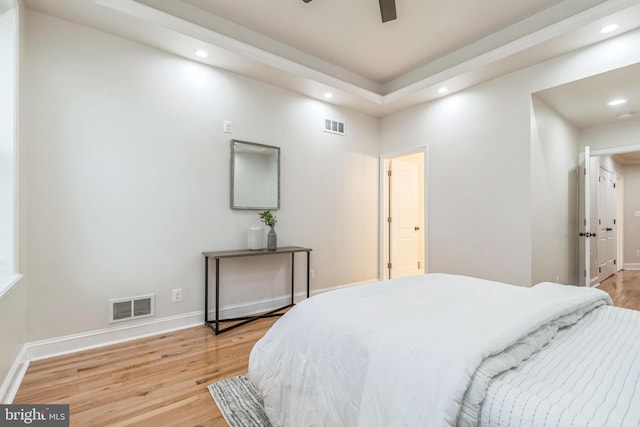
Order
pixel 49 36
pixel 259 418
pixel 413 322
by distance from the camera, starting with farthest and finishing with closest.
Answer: pixel 49 36 < pixel 259 418 < pixel 413 322

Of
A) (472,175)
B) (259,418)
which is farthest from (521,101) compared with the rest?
(259,418)

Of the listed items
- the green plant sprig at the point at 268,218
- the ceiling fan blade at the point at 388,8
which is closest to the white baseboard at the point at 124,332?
the green plant sprig at the point at 268,218

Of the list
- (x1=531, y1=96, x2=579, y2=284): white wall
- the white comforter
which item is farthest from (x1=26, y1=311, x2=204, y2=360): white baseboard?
(x1=531, y1=96, x2=579, y2=284): white wall

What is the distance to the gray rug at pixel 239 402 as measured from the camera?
61.8 inches

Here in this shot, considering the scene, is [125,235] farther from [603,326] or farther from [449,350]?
[603,326]

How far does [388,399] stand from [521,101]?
3311 mm

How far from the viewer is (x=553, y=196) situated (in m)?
3.46

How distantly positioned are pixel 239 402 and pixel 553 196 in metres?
3.81

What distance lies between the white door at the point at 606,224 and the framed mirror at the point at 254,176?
4.61m

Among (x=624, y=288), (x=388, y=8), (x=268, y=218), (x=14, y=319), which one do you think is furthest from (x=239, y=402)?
(x=624, y=288)

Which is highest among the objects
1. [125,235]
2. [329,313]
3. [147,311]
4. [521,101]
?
[521,101]

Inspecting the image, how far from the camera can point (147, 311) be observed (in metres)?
2.70

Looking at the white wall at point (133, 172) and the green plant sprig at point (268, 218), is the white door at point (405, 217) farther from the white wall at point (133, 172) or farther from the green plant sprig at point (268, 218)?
the green plant sprig at point (268, 218)

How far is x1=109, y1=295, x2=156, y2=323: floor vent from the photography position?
254cm
